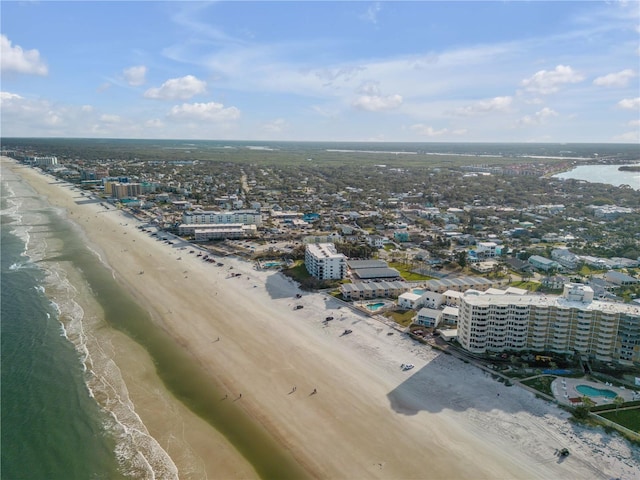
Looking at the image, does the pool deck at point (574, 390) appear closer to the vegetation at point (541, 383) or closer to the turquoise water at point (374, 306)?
the vegetation at point (541, 383)

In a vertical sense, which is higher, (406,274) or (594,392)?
(406,274)

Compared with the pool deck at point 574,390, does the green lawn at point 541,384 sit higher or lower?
higher

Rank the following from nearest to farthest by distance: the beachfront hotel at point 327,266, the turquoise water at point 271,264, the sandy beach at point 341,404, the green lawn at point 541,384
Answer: the sandy beach at point 341,404, the green lawn at point 541,384, the beachfront hotel at point 327,266, the turquoise water at point 271,264

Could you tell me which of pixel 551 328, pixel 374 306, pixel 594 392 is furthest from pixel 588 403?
pixel 374 306

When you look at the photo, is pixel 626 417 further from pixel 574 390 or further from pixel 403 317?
pixel 403 317

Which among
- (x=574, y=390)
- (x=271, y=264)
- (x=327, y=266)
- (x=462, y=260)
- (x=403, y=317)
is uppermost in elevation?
(x=327, y=266)

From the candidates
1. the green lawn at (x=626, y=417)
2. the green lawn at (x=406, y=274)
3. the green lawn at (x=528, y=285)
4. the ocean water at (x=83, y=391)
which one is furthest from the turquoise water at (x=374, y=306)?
the green lawn at (x=626, y=417)

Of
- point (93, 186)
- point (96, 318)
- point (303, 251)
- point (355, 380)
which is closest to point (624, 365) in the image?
point (355, 380)

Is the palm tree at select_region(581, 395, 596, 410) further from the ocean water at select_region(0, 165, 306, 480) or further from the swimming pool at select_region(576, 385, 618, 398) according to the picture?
the ocean water at select_region(0, 165, 306, 480)
